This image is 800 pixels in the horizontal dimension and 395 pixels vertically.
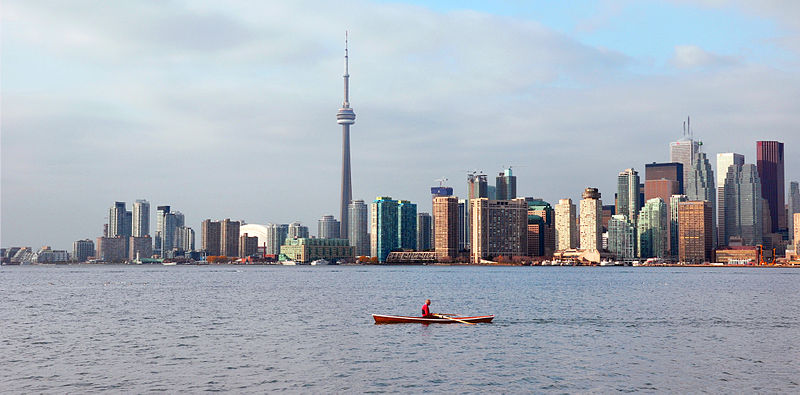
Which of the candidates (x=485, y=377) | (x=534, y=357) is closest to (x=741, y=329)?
(x=534, y=357)

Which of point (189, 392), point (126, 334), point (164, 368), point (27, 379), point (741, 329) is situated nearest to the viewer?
point (189, 392)

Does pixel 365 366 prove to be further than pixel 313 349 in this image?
No

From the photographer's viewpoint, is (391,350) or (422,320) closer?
(391,350)

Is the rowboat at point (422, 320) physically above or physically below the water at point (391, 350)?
above

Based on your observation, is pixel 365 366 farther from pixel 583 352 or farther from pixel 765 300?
pixel 765 300

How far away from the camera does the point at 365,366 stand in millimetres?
59156

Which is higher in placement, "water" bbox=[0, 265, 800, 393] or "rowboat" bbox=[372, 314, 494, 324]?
"rowboat" bbox=[372, 314, 494, 324]

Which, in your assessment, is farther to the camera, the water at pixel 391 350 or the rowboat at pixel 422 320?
the rowboat at pixel 422 320

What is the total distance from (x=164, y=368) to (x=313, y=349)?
13701 millimetres

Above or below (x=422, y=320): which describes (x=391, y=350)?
below

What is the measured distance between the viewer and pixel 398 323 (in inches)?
3438

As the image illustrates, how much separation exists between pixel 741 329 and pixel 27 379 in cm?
6709

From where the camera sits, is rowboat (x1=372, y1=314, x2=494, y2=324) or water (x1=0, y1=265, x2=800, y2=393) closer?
water (x1=0, y1=265, x2=800, y2=393)

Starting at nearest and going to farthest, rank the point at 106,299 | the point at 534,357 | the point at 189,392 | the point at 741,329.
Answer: the point at 189,392 < the point at 534,357 < the point at 741,329 < the point at 106,299
